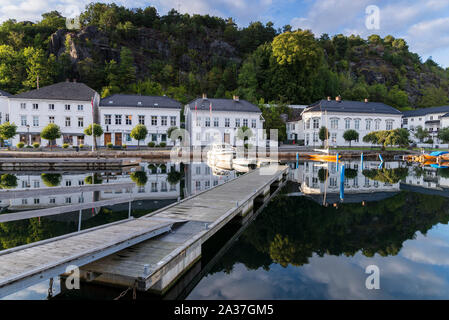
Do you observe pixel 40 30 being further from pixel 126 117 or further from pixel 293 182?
pixel 293 182

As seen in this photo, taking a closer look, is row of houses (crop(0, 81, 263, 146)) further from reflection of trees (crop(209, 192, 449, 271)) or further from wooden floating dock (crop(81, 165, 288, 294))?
wooden floating dock (crop(81, 165, 288, 294))

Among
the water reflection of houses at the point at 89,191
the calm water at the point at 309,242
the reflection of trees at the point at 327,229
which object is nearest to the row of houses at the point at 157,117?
the water reflection of houses at the point at 89,191

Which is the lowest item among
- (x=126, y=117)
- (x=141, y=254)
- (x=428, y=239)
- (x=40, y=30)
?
(x=428, y=239)

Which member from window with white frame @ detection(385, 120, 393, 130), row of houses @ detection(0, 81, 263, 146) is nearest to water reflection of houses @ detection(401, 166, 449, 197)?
row of houses @ detection(0, 81, 263, 146)

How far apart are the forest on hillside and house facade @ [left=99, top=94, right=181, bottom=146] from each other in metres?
12.6

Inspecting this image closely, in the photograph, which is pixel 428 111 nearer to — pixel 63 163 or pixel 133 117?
pixel 133 117

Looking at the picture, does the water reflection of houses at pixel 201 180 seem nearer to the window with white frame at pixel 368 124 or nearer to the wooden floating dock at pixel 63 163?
the wooden floating dock at pixel 63 163

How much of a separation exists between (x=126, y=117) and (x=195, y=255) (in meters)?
45.2

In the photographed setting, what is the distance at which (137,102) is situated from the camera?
49.9 metres

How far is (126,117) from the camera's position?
49.1 metres

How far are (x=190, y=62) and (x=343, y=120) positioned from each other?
51819 millimetres

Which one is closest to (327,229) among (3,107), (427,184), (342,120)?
(427,184)
